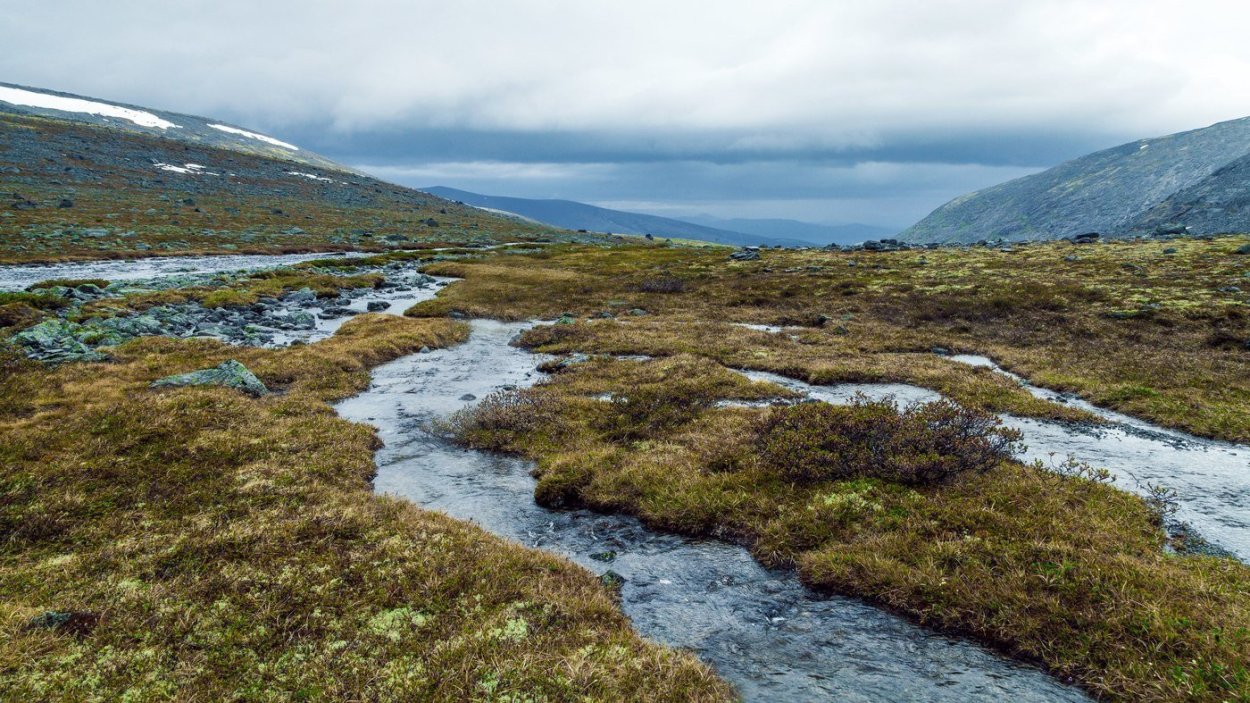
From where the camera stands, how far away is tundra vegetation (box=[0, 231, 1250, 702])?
7.55 meters

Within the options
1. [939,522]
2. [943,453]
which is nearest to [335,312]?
[943,453]

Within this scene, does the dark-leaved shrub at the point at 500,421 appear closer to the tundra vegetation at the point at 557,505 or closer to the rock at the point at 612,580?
the tundra vegetation at the point at 557,505

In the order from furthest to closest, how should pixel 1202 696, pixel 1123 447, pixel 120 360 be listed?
pixel 120 360, pixel 1123 447, pixel 1202 696

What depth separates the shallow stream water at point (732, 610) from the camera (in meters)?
7.72

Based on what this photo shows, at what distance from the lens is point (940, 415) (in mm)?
15398

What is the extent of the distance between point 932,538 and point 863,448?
366 centimetres

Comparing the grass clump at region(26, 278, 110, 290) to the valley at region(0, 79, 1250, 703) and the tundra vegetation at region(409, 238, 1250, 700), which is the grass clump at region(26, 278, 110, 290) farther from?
the tundra vegetation at region(409, 238, 1250, 700)

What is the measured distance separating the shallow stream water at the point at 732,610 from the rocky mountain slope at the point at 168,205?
74.6 meters

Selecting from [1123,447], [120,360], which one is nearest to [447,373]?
[120,360]

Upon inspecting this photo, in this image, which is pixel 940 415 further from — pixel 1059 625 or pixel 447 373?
pixel 447 373

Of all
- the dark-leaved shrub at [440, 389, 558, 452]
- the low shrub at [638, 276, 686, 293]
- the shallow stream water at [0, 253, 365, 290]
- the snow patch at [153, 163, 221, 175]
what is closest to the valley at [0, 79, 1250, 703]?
the dark-leaved shrub at [440, 389, 558, 452]

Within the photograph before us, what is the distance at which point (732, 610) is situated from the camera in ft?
31.8

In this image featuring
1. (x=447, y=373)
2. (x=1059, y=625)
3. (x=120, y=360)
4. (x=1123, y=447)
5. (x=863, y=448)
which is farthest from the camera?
(x=447, y=373)

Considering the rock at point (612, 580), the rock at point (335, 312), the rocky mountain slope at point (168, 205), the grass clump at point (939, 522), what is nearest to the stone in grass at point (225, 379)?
the grass clump at point (939, 522)
